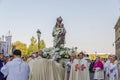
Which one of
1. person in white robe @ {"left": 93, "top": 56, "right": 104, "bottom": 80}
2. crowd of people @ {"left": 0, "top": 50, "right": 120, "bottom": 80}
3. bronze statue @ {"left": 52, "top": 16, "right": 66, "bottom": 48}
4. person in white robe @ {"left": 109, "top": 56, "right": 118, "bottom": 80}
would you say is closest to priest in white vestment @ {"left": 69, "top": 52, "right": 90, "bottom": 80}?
crowd of people @ {"left": 0, "top": 50, "right": 120, "bottom": 80}

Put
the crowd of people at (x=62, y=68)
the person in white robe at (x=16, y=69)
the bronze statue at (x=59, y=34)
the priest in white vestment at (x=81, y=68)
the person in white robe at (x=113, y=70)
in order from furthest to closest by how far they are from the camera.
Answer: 1. the bronze statue at (x=59, y=34)
2. the person in white robe at (x=113, y=70)
3. the priest in white vestment at (x=81, y=68)
4. the crowd of people at (x=62, y=68)
5. the person in white robe at (x=16, y=69)

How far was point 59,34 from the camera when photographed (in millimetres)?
23812

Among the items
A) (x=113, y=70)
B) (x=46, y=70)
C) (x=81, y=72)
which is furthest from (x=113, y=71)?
→ (x=46, y=70)

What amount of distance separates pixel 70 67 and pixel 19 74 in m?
8.56

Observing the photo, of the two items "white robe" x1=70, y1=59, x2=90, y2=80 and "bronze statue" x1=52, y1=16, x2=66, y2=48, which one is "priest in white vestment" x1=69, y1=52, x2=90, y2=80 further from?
"bronze statue" x1=52, y1=16, x2=66, y2=48

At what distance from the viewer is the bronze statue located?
2381 cm

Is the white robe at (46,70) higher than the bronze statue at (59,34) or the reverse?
the reverse

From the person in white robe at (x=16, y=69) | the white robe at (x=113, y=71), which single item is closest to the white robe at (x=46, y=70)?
the white robe at (x=113, y=71)

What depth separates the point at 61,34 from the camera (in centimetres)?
2377

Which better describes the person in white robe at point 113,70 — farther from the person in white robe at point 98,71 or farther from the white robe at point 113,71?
the person in white robe at point 98,71

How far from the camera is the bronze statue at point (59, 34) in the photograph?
78.1ft

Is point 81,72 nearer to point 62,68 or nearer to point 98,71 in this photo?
point 62,68

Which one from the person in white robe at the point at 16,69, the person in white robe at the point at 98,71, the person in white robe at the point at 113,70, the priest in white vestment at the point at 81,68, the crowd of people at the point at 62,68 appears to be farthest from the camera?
the person in white robe at the point at 98,71

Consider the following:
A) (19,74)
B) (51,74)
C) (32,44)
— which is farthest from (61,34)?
(32,44)
